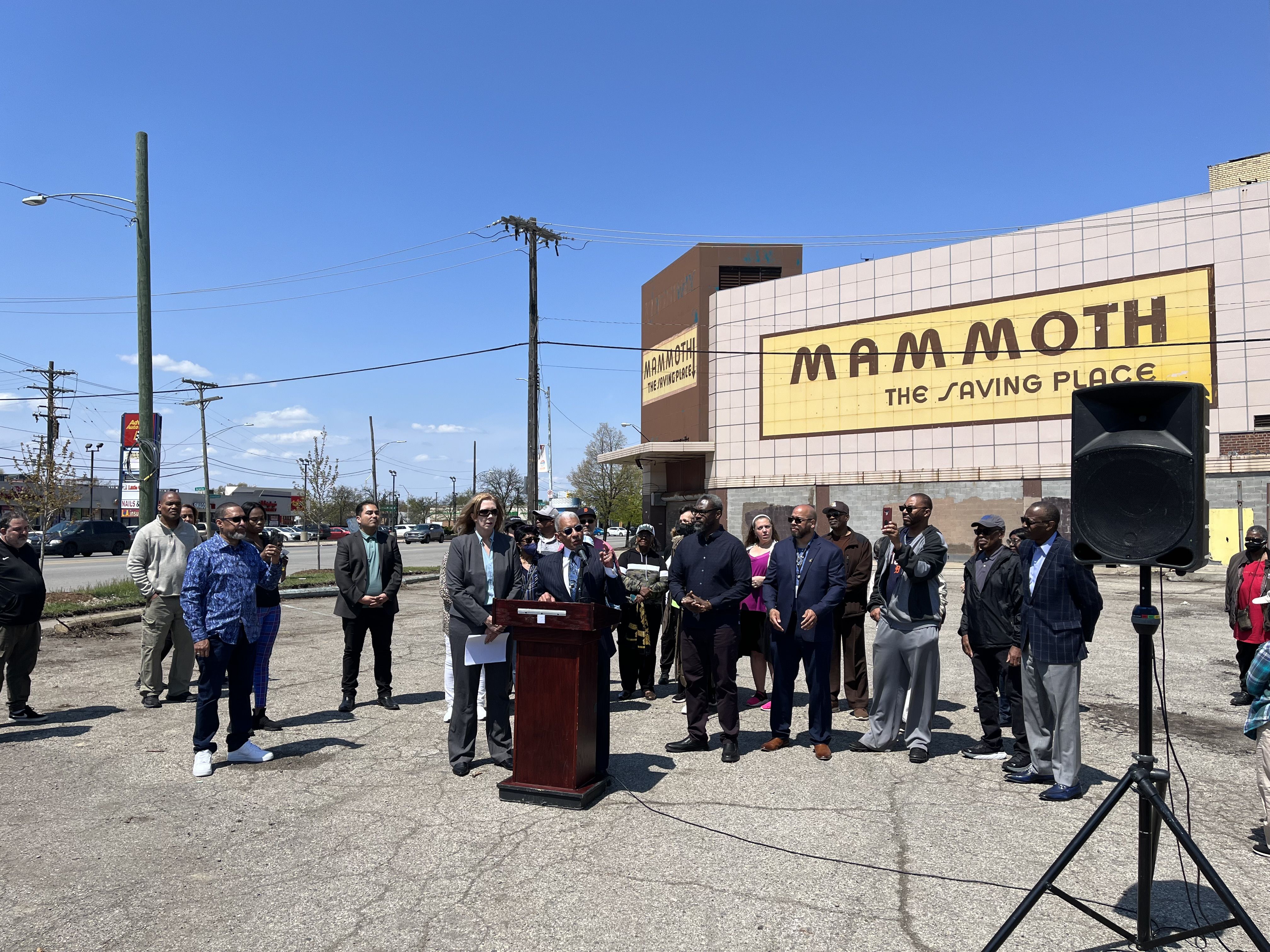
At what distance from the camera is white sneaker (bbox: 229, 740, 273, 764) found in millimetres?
6559

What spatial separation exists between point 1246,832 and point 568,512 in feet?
17.0

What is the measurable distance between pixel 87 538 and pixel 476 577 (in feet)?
142

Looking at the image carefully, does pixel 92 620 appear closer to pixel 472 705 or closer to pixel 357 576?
pixel 357 576

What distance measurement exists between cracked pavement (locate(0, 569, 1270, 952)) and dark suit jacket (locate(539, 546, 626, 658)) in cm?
128

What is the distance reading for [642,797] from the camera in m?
5.80

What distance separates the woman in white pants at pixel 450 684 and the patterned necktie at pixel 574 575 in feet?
3.03

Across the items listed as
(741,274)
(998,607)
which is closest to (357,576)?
(998,607)

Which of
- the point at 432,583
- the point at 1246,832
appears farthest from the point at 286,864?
the point at 432,583

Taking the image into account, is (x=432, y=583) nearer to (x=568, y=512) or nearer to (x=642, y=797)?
(x=568, y=512)

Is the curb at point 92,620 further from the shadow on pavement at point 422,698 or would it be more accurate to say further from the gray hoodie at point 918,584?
the gray hoodie at point 918,584

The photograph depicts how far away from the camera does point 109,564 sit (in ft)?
112

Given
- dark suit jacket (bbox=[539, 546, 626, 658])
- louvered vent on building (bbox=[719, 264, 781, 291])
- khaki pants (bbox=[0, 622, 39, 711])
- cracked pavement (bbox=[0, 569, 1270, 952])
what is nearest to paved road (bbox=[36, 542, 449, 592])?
khaki pants (bbox=[0, 622, 39, 711])

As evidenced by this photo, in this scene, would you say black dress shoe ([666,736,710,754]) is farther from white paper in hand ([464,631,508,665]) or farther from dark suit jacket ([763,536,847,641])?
white paper in hand ([464,631,508,665])

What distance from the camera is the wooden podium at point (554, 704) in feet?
18.2
